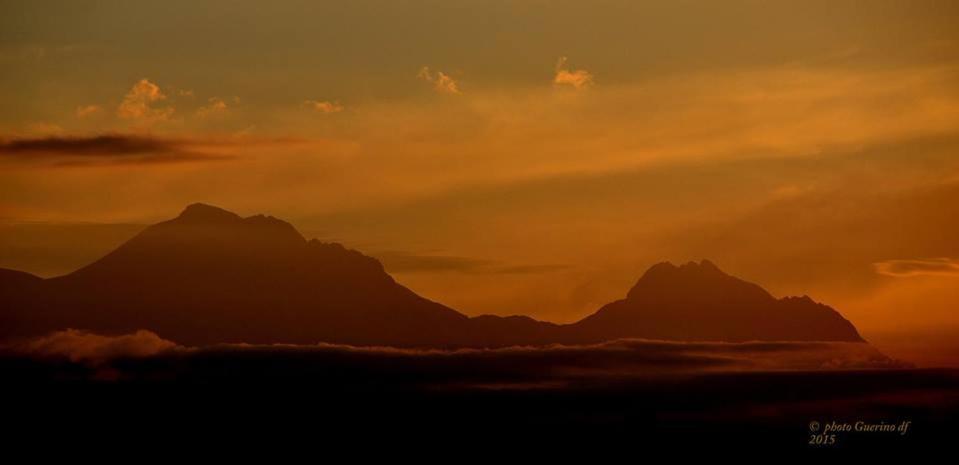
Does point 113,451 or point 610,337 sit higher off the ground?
point 610,337

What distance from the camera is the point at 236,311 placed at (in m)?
34.3

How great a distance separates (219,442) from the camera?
3434 centimetres

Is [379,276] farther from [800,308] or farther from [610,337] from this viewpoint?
[800,308]

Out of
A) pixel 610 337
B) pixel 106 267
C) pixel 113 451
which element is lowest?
pixel 113 451

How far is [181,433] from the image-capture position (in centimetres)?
3431

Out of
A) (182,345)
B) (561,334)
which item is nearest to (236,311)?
(182,345)

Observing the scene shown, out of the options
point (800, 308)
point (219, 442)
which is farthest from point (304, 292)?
point (800, 308)

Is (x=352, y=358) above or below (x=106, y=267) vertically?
below

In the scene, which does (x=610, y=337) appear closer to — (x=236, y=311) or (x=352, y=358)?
(x=352, y=358)

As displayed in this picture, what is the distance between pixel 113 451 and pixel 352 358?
6.15 meters

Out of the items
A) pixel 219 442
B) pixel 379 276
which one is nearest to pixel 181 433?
pixel 219 442

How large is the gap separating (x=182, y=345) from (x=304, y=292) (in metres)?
3.24

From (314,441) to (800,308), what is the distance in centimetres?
1230

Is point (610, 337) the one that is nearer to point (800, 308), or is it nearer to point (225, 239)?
point (800, 308)
